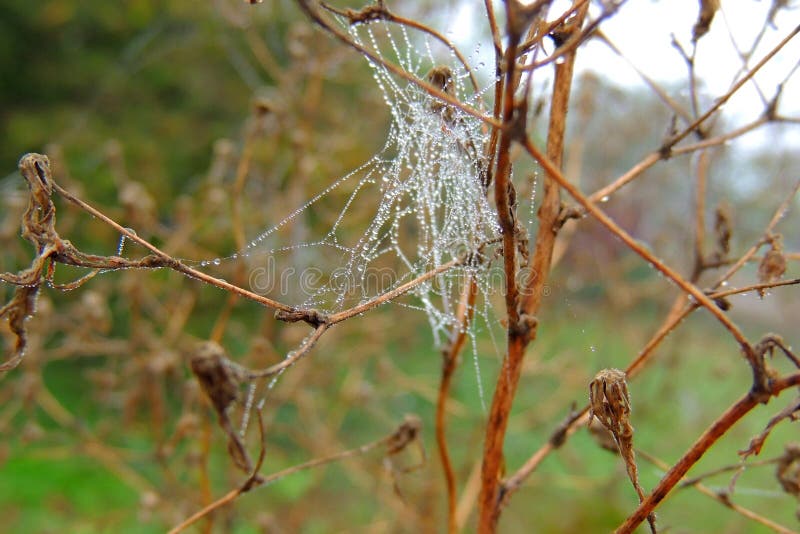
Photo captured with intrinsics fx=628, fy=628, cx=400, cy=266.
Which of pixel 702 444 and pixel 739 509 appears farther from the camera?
pixel 739 509

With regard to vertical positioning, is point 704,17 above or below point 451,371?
above

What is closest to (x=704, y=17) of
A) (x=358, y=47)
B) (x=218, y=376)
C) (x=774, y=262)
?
(x=774, y=262)

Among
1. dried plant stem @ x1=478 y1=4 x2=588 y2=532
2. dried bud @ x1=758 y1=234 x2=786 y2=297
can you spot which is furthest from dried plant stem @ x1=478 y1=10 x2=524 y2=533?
dried bud @ x1=758 y1=234 x2=786 y2=297

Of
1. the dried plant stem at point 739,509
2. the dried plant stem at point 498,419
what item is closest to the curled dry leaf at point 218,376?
the dried plant stem at point 498,419

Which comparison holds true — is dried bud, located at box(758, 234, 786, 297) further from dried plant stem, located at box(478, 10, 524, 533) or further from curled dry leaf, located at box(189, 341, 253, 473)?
curled dry leaf, located at box(189, 341, 253, 473)

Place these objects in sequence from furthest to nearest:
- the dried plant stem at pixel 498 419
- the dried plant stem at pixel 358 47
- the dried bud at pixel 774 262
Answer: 1. the dried bud at pixel 774 262
2. the dried plant stem at pixel 498 419
3. the dried plant stem at pixel 358 47

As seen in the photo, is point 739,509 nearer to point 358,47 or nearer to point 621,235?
point 621,235

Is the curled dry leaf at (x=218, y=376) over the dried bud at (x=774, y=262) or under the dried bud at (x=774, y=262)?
under

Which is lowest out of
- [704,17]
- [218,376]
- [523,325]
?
[218,376]

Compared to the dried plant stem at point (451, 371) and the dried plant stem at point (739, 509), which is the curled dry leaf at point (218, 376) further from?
the dried plant stem at point (739, 509)
